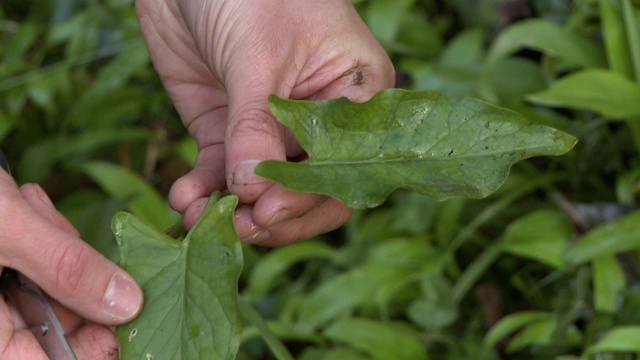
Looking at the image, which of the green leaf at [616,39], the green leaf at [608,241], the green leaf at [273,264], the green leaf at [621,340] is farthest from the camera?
the green leaf at [273,264]

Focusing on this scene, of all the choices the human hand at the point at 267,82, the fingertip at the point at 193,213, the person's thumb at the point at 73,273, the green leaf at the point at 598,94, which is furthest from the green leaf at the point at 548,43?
the person's thumb at the point at 73,273

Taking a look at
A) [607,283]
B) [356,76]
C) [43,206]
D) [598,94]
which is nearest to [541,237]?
[607,283]

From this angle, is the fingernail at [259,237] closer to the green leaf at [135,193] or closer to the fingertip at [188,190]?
the fingertip at [188,190]

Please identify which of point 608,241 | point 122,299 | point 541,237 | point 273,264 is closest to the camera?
point 122,299

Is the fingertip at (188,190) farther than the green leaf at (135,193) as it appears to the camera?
No

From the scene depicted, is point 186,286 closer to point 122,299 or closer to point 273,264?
point 122,299

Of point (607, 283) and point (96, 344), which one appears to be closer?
point (96, 344)

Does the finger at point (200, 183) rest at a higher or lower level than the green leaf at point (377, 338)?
higher

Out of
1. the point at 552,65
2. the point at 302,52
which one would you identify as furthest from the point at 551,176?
the point at 302,52
